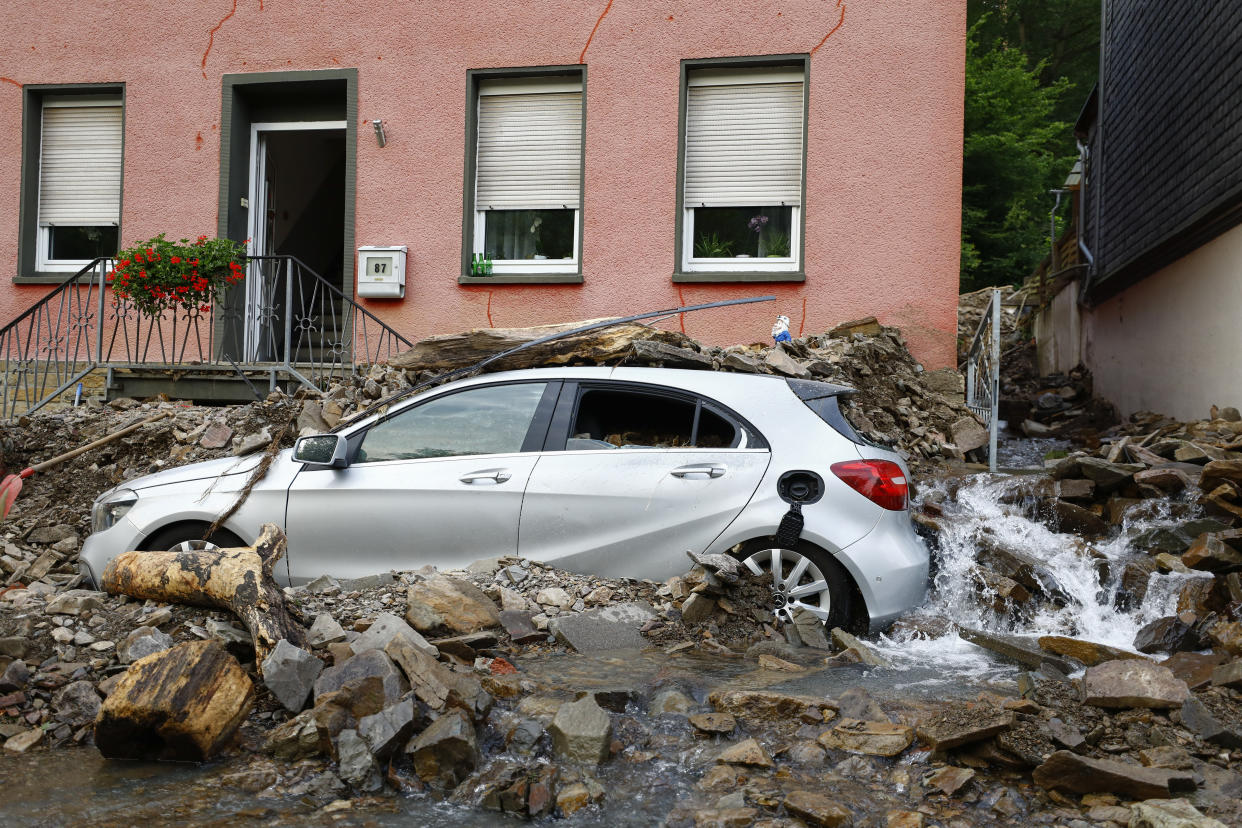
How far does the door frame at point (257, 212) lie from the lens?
10.9m

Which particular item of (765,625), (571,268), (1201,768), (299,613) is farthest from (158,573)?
(571,268)

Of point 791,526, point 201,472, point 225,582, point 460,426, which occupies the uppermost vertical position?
point 460,426

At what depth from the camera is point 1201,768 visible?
11.6 feet

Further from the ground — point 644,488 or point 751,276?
point 751,276

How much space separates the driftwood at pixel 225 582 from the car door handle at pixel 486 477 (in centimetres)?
97

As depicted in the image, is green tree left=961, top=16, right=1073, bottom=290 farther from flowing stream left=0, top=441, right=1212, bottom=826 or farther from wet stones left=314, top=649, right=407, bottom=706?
wet stones left=314, top=649, right=407, bottom=706

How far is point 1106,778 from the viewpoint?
3.27 metres

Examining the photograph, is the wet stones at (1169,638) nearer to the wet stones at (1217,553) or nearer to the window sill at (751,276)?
the wet stones at (1217,553)

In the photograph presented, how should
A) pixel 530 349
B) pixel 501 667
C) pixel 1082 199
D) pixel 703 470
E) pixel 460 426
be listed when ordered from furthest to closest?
pixel 1082 199 < pixel 530 349 < pixel 460 426 < pixel 703 470 < pixel 501 667

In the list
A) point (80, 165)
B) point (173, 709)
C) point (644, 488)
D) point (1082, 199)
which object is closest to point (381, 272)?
point (80, 165)

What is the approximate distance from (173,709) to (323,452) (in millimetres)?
2089

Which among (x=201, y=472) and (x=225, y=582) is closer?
(x=225, y=582)

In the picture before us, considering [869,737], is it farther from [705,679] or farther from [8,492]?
[8,492]

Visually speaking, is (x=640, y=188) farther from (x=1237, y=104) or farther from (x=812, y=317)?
(x=1237, y=104)
